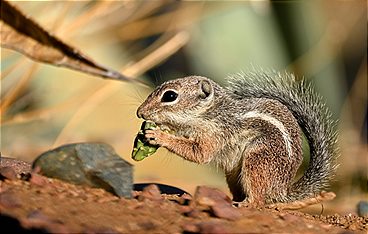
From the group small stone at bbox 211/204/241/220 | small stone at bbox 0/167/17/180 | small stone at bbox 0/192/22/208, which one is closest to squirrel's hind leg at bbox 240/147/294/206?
small stone at bbox 211/204/241/220

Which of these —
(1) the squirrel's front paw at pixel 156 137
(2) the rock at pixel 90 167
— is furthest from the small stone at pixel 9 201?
(1) the squirrel's front paw at pixel 156 137

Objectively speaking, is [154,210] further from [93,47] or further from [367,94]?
[367,94]

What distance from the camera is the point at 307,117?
5051 mm

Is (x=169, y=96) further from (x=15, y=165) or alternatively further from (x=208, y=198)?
(x=208, y=198)

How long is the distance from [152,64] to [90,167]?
3.56 m

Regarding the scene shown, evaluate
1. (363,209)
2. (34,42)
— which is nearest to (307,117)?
(363,209)

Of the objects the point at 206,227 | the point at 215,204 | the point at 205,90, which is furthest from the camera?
the point at 205,90

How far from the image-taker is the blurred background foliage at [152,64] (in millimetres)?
7223

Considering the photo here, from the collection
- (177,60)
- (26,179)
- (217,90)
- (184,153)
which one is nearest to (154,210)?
(26,179)

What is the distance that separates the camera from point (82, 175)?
11.8 feet

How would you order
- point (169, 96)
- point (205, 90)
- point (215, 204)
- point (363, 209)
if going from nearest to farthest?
1. point (215, 204)
2. point (169, 96)
3. point (205, 90)
4. point (363, 209)

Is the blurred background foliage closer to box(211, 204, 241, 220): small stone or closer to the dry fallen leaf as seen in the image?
the dry fallen leaf

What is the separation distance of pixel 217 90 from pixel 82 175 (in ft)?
5.68

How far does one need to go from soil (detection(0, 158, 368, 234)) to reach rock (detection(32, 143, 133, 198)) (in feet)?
0.13
